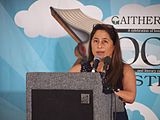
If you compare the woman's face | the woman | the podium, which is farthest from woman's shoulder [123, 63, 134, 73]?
the podium

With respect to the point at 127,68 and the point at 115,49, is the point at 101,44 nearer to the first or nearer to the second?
the point at 115,49

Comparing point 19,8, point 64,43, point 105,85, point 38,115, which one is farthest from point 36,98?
point 19,8

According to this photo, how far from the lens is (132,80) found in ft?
6.52

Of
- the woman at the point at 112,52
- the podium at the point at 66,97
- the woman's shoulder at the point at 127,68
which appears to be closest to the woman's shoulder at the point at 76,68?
the woman at the point at 112,52

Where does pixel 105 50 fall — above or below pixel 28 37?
below

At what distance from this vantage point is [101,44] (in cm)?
197

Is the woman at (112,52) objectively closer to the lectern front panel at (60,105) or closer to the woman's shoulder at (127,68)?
the woman's shoulder at (127,68)

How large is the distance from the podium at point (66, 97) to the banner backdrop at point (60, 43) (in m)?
1.33

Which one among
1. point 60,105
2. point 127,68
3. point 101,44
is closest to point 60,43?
point 101,44

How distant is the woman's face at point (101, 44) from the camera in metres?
1.92

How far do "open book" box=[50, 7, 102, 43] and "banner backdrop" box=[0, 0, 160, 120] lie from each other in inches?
1.4

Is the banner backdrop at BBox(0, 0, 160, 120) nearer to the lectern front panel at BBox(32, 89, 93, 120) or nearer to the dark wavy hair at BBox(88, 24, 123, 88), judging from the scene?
the dark wavy hair at BBox(88, 24, 123, 88)

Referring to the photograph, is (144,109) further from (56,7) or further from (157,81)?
(56,7)

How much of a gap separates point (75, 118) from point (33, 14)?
1508 mm
